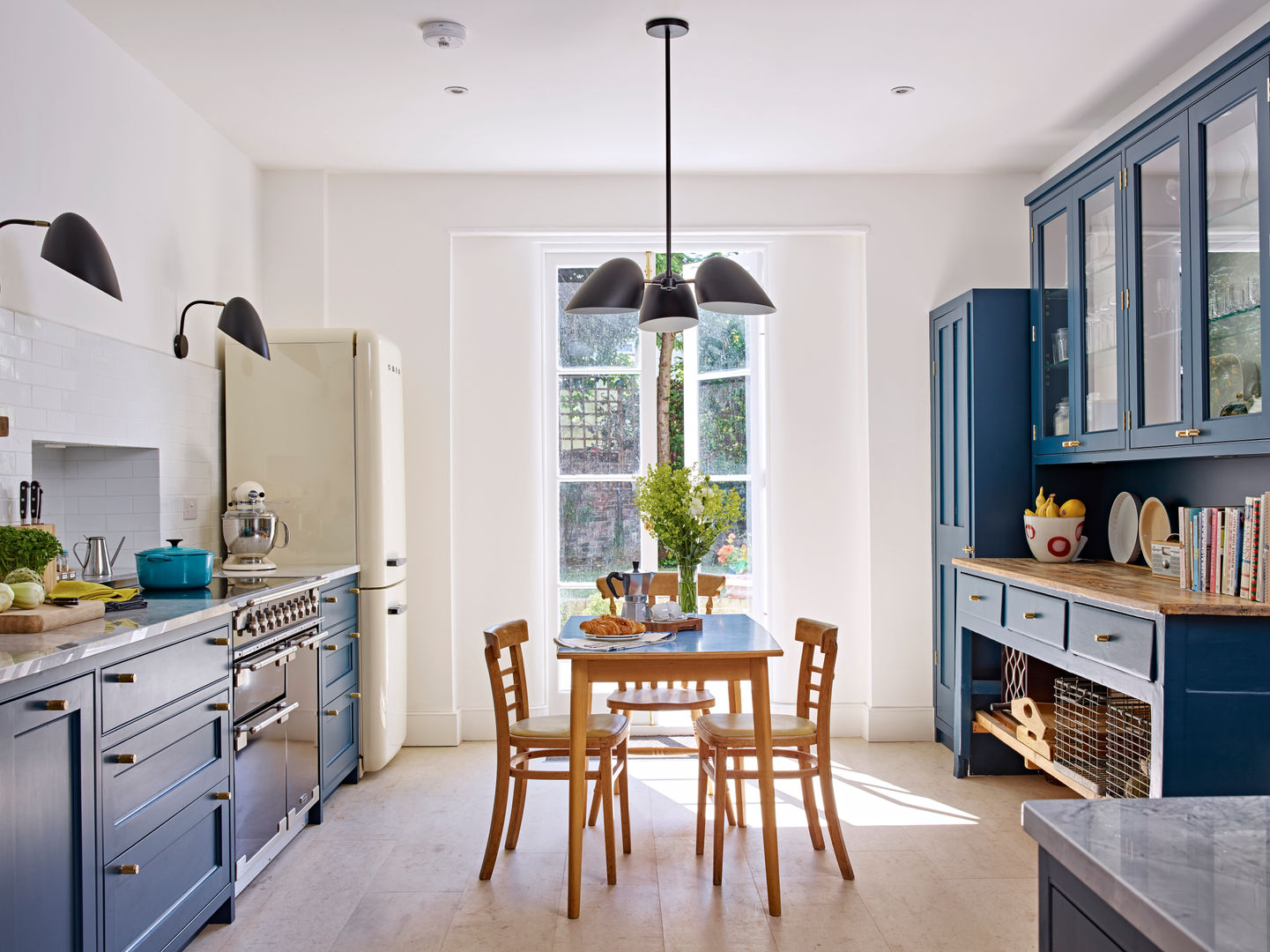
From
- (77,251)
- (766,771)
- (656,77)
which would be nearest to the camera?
(77,251)

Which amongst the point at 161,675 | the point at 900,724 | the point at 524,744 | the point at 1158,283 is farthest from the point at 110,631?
the point at 900,724

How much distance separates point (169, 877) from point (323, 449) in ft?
7.02

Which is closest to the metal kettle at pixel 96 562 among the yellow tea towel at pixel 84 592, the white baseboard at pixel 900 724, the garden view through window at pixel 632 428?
the yellow tea towel at pixel 84 592

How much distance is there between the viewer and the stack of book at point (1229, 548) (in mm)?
2666

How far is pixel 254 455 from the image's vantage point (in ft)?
13.8

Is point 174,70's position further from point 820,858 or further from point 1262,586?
point 1262,586

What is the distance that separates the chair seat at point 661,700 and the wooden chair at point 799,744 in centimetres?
40

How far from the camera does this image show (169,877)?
2438mm

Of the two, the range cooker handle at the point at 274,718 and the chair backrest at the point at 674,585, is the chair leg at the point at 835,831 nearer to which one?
the chair backrest at the point at 674,585

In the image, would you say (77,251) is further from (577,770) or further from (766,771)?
(766,771)

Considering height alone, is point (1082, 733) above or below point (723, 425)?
below

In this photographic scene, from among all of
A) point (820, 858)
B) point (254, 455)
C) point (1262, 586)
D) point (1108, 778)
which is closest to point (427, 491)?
point (254, 455)

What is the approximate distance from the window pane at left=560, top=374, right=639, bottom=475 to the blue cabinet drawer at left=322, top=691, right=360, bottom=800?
1706mm

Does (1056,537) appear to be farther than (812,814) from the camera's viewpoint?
Yes
